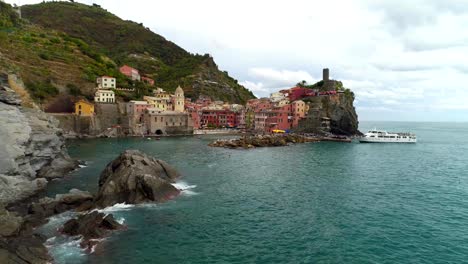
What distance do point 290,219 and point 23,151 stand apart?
93.3 ft

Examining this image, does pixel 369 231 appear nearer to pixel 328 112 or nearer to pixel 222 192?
pixel 222 192

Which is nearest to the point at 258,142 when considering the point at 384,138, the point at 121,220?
the point at 384,138

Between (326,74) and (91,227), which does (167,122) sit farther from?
(91,227)

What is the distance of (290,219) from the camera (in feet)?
95.3

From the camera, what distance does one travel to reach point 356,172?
52.3 meters

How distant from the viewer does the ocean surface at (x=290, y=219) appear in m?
22.0

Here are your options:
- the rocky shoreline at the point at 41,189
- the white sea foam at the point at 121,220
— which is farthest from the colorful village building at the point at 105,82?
the white sea foam at the point at 121,220

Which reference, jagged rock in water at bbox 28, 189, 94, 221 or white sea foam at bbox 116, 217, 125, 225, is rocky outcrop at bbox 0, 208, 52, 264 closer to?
jagged rock in water at bbox 28, 189, 94, 221

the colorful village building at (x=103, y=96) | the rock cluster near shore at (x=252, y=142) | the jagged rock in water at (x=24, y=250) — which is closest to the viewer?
the jagged rock in water at (x=24, y=250)

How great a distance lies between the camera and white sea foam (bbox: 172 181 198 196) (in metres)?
36.8

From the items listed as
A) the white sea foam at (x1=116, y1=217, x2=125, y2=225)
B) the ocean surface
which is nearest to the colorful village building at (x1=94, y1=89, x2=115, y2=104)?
the ocean surface

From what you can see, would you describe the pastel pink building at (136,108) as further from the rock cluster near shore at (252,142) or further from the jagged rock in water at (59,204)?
the jagged rock in water at (59,204)

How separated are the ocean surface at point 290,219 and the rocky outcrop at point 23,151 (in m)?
3.04

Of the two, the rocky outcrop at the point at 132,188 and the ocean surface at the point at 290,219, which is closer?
the ocean surface at the point at 290,219
